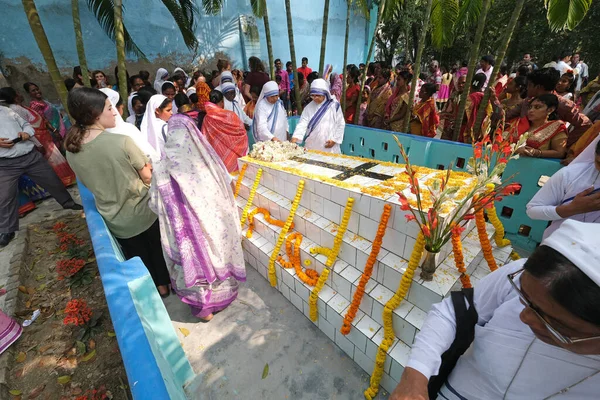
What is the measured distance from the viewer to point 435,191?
164cm

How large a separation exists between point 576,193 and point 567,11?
140 inches

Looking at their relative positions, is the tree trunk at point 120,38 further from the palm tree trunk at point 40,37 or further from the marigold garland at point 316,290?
the marigold garland at point 316,290

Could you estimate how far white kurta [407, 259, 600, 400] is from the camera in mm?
973

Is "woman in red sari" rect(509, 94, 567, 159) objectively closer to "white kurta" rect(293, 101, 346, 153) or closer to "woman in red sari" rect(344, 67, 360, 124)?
"white kurta" rect(293, 101, 346, 153)

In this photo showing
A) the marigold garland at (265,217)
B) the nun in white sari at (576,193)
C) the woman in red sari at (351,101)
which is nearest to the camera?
the nun in white sari at (576,193)

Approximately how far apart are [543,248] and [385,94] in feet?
19.5

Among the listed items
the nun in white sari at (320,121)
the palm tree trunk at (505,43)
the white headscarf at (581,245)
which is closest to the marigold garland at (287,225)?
the nun in white sari at (320,121)

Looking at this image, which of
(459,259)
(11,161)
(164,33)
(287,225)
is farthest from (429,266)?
(164,33)

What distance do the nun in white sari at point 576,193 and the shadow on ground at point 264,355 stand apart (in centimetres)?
187

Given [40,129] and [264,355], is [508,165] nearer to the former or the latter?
[264,355]

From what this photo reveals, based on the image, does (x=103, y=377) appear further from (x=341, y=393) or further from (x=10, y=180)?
(x=10, y=180)

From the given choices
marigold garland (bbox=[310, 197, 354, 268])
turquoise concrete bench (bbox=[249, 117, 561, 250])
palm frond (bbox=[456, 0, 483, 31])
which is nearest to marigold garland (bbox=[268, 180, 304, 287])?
marigold garland (bbox=[310, 197, 354, 268])

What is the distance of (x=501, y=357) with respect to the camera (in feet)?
3.59

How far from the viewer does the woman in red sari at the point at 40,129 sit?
4.16 meters
